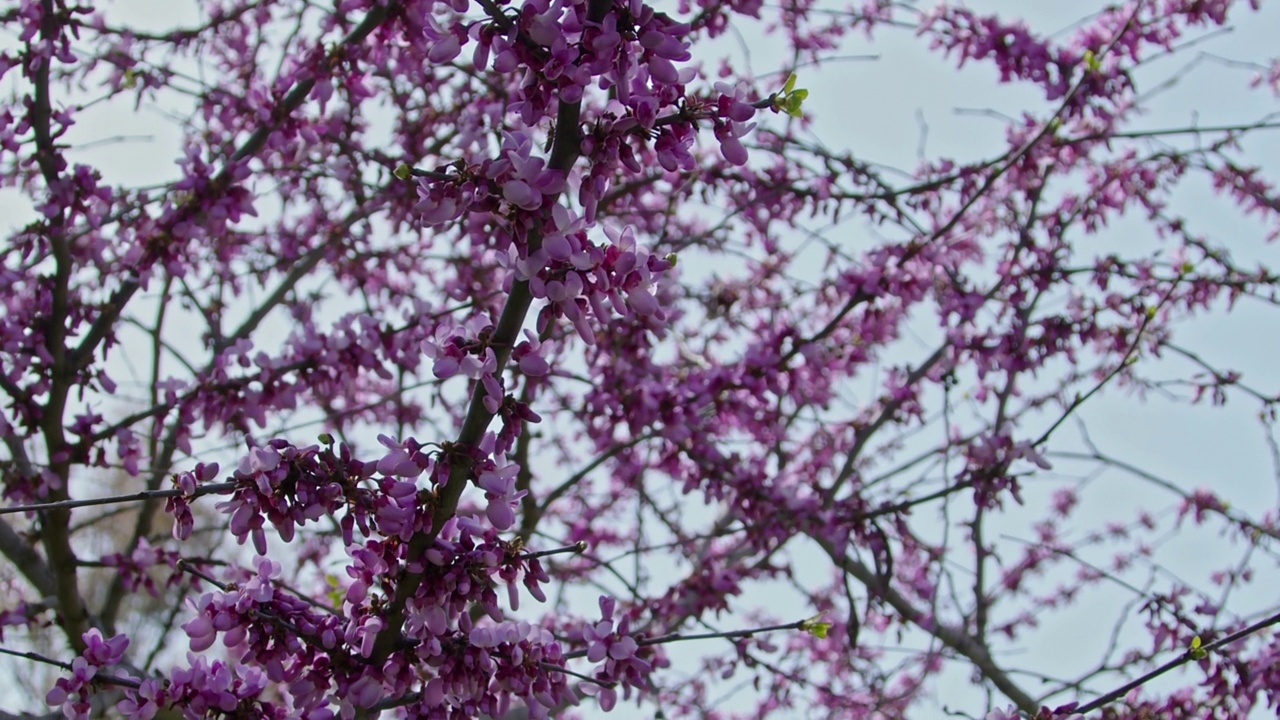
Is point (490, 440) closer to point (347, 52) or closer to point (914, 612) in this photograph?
point (347, 52)

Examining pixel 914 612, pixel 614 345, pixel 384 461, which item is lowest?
pixel 384 461

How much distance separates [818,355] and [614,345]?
810 millimetres

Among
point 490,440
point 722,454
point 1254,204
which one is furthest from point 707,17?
point 1254,204

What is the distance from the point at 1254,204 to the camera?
18.2 feet

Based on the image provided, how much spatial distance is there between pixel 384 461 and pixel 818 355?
234cm

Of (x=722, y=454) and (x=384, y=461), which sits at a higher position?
(x=722, y=454)

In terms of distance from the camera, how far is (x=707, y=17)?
3752 millimetres

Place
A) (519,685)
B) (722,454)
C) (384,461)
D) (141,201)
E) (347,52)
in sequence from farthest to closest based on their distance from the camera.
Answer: (722,454)
(141,201)
(347,52)
(519,685)
(384,461)

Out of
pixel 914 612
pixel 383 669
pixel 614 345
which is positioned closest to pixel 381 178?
pixel 614 345

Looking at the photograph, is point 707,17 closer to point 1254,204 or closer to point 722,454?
point 722,454

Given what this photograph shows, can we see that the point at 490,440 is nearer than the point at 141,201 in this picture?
Yes

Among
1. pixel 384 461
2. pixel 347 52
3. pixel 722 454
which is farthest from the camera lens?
pixel 722 454

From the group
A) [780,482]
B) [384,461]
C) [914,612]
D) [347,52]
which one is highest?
[347,52]

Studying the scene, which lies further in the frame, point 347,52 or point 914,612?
point 914,612
